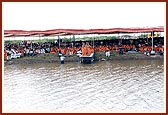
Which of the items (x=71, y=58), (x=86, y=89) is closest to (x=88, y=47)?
(x=71, y=58)

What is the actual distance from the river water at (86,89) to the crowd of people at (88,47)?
327cm

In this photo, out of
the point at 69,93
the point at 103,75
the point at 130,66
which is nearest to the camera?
the point at 69,93

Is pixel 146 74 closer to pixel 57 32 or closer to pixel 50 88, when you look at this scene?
pixel 50 88

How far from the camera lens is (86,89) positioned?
10250 mm

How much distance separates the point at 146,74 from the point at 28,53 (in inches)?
339

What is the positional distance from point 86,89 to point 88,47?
7853mm

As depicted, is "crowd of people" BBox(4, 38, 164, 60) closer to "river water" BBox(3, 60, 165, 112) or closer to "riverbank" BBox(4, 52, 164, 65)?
"riverbank" BBox(4, 52, 164, 65)

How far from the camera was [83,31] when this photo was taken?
19.0 meters

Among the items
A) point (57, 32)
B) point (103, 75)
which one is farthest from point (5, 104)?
point (57, 32)

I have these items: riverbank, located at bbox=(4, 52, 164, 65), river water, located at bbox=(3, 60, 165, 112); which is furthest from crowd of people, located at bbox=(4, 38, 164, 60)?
river water, located at bbox=(3, 60, 165, 112)

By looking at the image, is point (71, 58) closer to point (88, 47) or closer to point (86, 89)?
point (88, 47)

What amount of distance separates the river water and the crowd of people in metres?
3.27

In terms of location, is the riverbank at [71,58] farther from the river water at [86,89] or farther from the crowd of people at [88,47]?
the river water at [86,89]

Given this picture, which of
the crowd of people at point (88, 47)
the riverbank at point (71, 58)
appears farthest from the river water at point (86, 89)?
the crowd of people at point (88, 47)
